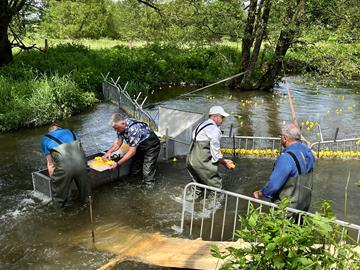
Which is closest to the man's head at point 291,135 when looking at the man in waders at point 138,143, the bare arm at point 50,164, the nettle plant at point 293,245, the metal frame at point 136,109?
the nettle plant at point 293,245

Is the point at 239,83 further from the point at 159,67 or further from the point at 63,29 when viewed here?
the point at 63,29

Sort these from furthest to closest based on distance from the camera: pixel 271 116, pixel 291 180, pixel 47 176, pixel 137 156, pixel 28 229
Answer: pixel 271 116 < pixel 137 156 < pixel 47 176 < pixel 28 229 < pixel 291 180

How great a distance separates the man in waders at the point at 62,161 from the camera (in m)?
6.70

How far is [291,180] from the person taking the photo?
487 centimetres

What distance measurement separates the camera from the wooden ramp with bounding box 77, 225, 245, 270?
5062mm

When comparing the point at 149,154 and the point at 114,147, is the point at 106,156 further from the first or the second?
the point at 149,154

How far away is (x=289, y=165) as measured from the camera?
4789 mm

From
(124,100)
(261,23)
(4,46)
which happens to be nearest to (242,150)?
(124,100)

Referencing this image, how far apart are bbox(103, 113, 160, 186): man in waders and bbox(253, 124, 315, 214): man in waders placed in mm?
3396

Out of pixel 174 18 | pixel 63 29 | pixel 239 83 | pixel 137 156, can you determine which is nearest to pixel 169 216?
pixel 137 156

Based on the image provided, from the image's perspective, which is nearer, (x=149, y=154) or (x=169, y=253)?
(x=169, y=253)

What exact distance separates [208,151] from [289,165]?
223 cm

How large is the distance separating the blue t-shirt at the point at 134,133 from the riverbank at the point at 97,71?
6642mm

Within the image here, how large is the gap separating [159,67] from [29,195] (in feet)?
54.4
